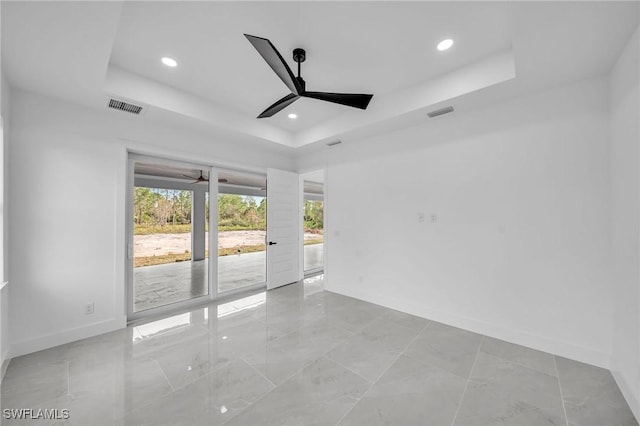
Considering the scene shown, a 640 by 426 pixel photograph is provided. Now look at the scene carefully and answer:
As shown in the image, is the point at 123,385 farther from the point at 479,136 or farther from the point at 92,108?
the point at 479,136

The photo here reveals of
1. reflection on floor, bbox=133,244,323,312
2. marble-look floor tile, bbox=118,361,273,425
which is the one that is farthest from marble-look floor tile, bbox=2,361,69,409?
reflection on floor, bbox=133,244,323,312

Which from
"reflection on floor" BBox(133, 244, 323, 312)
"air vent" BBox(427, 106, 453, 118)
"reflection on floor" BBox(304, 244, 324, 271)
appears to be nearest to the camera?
"air vent" BBox(427, 106, 453, 118)

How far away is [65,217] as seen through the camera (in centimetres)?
279

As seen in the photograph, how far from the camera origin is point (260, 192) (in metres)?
4.96

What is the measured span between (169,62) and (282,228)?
3.12m

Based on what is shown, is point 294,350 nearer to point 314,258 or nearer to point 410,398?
point 410,398

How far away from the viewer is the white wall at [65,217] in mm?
2557

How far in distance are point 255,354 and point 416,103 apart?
3354 millimetres

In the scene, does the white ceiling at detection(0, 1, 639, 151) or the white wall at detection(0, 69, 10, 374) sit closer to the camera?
the white ceiling at detection(0, 1, 639, 151)

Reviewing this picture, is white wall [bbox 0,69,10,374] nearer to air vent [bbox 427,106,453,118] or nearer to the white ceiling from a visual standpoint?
the white ceiling

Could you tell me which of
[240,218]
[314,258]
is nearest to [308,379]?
[240,218]

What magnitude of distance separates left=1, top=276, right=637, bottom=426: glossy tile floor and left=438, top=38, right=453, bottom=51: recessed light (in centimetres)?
300

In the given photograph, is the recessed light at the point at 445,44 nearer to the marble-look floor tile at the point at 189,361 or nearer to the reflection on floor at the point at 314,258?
the marble-look floor tile at the point at 189,361

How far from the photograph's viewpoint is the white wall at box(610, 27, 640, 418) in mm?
1831
